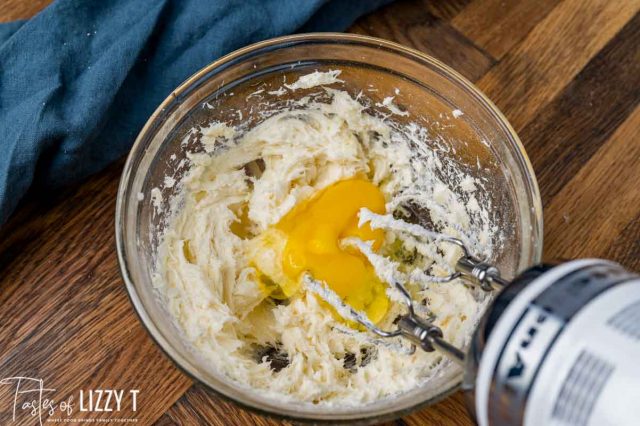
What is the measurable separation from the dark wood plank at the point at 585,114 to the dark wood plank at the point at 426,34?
182mm

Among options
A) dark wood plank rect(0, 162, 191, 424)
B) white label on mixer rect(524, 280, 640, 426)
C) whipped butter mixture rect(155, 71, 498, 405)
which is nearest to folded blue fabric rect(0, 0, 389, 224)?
dark wood plank rect(0, 162, 191, 424)

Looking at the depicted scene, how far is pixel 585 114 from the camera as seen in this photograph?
1458 mm

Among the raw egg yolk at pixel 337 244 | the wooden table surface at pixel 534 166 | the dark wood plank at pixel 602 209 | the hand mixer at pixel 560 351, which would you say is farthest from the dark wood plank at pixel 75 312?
the dark wood plank at pixel 602 209

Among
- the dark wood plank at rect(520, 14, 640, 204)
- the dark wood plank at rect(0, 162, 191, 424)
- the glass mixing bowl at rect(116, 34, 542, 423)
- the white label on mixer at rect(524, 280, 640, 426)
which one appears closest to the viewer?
the white label on mixer at rect(524, 280, 640, 426)

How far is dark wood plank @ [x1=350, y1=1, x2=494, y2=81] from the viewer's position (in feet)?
4.93

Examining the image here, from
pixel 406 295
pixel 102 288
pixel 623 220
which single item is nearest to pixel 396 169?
pixel 406 295

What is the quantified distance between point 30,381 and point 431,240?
80 centimetres

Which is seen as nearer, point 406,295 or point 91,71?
point 406,295

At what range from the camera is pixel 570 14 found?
1.53 meters

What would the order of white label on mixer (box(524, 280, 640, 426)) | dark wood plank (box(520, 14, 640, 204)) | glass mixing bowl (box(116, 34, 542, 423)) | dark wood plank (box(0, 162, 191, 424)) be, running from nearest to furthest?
1. white label on mixer (box(524, 280, 640, 426))
2. glass mixing bowl (box(116, 34, 542, 423))
3. dark wood plank (box(0, 162, 191, 424))
4. dark wood plank (box(520, 14, 640, 204))

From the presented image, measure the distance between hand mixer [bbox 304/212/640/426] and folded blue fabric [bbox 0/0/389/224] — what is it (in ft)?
2.72

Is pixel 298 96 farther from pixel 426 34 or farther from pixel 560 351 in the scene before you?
pixel 560 351

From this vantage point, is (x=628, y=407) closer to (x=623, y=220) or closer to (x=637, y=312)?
(x=637, y=312)

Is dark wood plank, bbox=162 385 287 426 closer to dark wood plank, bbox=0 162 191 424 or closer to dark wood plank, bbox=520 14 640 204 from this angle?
dark wood plank, bbox=0 162 191 424
